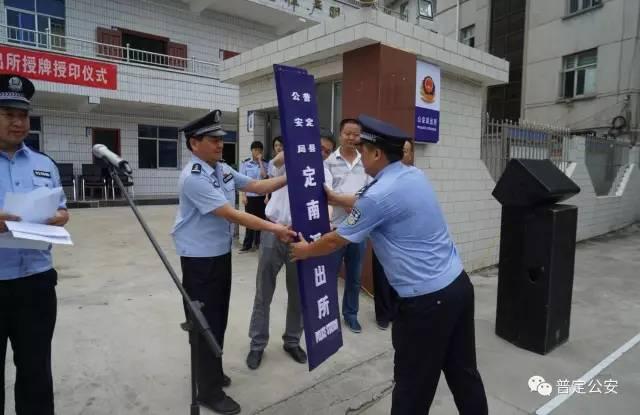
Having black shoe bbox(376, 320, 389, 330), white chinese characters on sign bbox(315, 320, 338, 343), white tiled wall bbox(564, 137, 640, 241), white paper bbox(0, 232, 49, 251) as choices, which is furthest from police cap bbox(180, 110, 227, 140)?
white tiled wall bbox(564, 137, 640, 241)

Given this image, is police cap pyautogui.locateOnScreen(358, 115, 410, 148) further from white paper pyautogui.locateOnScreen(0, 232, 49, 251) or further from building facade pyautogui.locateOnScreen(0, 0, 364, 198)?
building facade pyautogui.locateOnScreen(0, 0, 364, 198)

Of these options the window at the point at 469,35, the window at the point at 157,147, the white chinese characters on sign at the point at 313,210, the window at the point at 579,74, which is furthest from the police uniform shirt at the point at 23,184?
the window at the point at 469,35

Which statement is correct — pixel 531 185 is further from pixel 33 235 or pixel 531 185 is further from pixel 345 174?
pixel 33 235

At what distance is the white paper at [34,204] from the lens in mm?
1648

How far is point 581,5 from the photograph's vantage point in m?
13.5

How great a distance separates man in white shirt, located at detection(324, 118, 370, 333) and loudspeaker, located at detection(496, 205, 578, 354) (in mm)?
1179

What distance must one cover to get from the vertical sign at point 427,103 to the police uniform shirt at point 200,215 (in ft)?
8.85

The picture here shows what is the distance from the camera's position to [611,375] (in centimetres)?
296

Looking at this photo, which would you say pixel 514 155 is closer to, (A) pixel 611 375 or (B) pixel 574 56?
(A) pixel 611 375

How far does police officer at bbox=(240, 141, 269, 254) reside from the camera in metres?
5.63

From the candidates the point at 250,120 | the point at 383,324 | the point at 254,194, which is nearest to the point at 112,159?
the point at 383,324

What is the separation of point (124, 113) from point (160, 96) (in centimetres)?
167

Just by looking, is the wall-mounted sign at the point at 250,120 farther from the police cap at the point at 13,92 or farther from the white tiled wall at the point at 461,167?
the police cap at the point at 13,92

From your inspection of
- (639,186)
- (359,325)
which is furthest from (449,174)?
(639,186)
